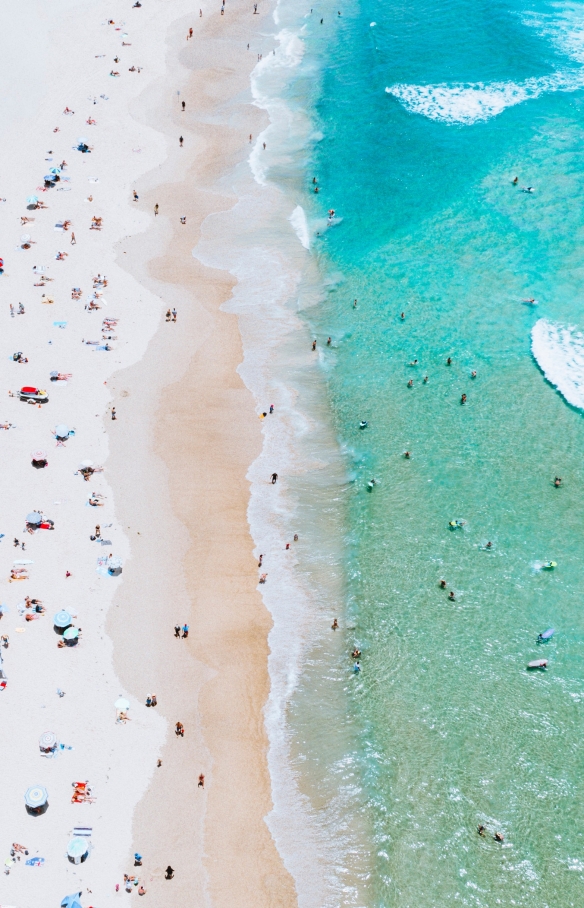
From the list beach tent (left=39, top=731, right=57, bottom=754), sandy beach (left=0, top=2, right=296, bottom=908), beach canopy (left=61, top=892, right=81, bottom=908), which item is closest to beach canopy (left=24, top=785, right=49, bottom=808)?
sandy beach (left=0, top=2, right=296, bottom=908)

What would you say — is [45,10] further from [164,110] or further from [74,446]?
[74,446]

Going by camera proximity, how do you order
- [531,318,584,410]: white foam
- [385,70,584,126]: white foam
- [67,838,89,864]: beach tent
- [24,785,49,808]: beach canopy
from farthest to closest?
[385,70,584,126]: white foam < [531,318,584,410]: white foam < [24,785,49,808]: beach canopy < [67,838,89,864]: beach tent

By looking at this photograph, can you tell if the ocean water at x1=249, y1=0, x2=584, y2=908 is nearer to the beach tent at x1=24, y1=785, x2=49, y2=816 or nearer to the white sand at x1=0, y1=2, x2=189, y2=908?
the white sand at x1=0, y1=2, x2=189, y2=908

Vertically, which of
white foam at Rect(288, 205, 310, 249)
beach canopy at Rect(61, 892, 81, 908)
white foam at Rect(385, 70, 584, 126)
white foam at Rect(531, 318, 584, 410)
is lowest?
beach canopy at Rect(61, 892, 81, 908)

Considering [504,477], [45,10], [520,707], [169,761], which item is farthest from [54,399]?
[45,10]

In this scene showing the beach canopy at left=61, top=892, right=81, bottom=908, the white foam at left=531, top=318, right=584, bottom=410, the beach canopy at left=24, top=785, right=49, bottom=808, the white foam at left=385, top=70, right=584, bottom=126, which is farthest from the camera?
the white foam at left=385, top=70, right=584, bottom=126

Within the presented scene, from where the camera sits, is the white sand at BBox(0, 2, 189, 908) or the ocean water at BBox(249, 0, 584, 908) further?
the ocean water at BBox(249, 0, 584, 908)
